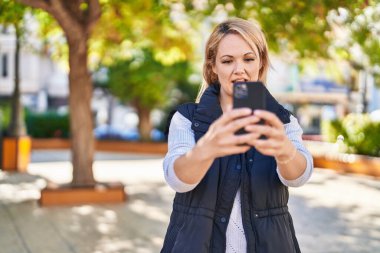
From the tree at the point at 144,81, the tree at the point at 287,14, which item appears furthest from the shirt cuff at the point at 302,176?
the tree at the point at 144,81

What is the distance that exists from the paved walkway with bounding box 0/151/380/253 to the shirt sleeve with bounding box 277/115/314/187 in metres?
4.44

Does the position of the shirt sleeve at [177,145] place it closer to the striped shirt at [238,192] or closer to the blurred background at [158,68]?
the striped shirt at [238,192]

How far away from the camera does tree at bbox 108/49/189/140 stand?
850 inches

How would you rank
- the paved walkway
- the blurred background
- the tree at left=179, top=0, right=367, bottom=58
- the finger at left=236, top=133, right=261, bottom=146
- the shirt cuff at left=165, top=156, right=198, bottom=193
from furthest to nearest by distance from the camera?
the blurred background, the tree at left=179, top=0, right=367, bottom=58, the paved walkway, the shirt cuff at left=165, top=156, right=198, bottom=193, the finger at left=236, top=133, right=261, bottom=146

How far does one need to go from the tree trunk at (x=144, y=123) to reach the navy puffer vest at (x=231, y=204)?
20.5 m

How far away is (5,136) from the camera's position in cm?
1480

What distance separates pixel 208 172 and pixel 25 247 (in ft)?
16.3

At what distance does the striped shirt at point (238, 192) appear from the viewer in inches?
81.4

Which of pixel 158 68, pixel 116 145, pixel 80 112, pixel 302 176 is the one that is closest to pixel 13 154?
pixel 80 112

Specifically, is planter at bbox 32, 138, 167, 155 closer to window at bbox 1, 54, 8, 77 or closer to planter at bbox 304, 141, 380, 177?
planter at bbox 304, 141, 380, 177

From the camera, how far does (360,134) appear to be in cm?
1523

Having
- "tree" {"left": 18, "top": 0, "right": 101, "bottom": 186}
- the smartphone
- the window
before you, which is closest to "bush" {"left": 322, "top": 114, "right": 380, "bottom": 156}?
"tree" {"left": 18, "top": 0, "right": 101, "bottom": 186}

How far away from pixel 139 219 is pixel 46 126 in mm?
16574

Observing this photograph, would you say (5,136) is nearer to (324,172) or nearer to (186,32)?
(186,32)
